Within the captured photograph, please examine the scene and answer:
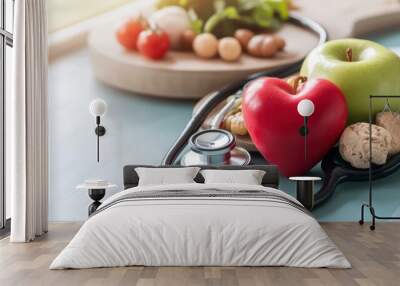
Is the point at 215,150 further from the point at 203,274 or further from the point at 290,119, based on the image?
the point at 203,274

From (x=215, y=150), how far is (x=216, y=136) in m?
0.13

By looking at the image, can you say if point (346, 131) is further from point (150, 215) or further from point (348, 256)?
point (150, 215)

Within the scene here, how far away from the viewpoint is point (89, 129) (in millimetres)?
6211

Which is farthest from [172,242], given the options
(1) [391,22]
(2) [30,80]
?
(1) [391,22]

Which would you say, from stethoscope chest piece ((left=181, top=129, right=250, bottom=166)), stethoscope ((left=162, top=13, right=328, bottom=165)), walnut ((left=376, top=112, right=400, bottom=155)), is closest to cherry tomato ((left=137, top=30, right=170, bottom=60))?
stethoscope ((left=162, top=13, right=328, bottom=165))

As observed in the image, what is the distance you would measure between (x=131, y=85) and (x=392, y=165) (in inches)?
99.5

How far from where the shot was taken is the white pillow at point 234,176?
525cm

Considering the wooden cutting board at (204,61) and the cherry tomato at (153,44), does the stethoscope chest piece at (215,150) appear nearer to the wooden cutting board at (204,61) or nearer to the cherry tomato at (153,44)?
the wooden cutting board at (204,61)

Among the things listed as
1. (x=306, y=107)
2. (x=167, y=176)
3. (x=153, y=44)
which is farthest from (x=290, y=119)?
(x=153, y=44)

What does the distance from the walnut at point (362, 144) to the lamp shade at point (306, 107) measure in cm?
50

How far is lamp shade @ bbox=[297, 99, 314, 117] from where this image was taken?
5301mm

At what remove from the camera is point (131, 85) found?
606cm

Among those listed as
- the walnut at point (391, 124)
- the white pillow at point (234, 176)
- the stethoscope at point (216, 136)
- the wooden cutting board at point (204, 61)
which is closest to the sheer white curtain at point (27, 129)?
the wooden cutting board at point (204, 61)

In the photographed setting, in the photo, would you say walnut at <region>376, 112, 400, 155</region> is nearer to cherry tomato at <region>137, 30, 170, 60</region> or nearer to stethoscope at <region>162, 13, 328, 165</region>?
stethoscope at <region>162, 13, 328, 165</region>
